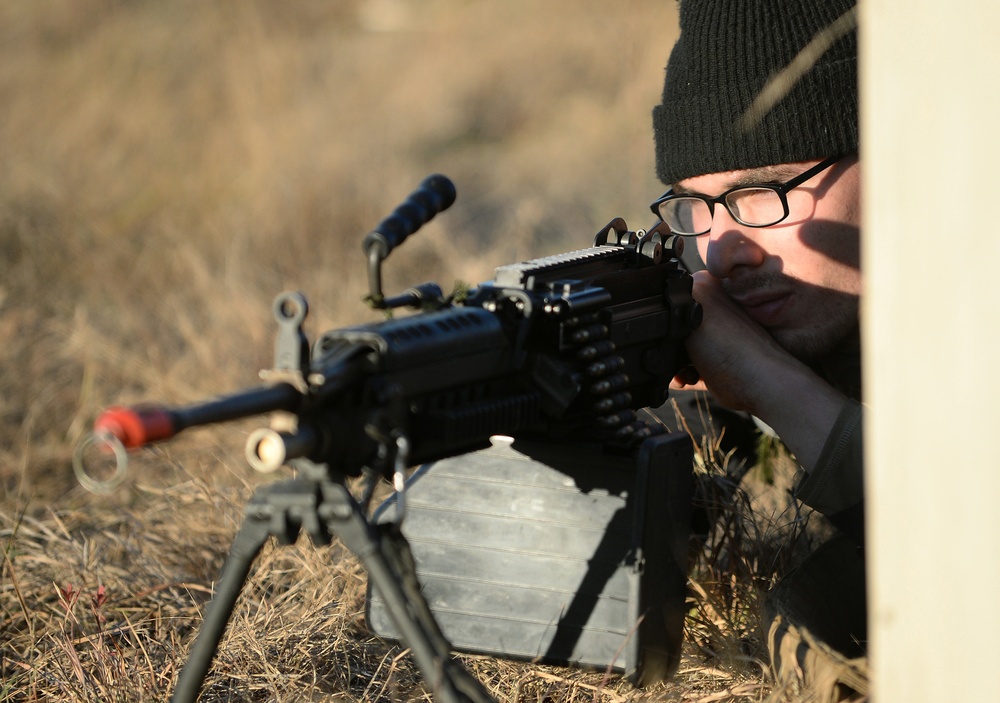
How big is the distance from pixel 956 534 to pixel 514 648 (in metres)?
1.30

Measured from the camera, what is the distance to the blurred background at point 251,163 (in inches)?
216

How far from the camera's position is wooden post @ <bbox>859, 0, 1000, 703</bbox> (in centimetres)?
139

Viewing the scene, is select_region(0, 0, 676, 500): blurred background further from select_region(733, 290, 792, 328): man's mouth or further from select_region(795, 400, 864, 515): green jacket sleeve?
select_region(795, 400, 864, 515): green jacket sleeve

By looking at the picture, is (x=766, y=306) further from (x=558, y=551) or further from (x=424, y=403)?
(x=424, y=403)

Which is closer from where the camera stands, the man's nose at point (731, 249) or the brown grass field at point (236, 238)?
the brown grass field at point (236, 238)

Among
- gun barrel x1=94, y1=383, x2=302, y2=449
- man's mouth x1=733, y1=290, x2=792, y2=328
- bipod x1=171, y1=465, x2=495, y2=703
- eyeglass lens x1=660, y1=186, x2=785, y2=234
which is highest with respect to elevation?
eyeglass lens x1=660, y1=186, x2=785, y2=234

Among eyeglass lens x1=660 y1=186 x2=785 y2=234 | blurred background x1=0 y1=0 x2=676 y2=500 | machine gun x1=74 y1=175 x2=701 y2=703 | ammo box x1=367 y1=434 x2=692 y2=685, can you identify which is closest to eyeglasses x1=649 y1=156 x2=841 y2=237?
eyeglass lens x1=660 y1=186 x2=785 y2=234

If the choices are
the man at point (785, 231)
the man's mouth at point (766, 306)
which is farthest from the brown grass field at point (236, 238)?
the man's mouth at point (766, 306)

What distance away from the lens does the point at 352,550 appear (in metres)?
1.73

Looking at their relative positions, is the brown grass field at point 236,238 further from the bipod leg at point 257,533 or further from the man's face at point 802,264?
the bipod leg at point 257,533

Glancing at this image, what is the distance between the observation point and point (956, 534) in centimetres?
145

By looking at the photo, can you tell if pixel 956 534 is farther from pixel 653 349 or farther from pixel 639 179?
pixel 639 179

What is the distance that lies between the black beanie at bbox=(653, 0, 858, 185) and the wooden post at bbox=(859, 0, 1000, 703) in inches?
63.8

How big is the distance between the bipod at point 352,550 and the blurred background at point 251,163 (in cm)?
199
